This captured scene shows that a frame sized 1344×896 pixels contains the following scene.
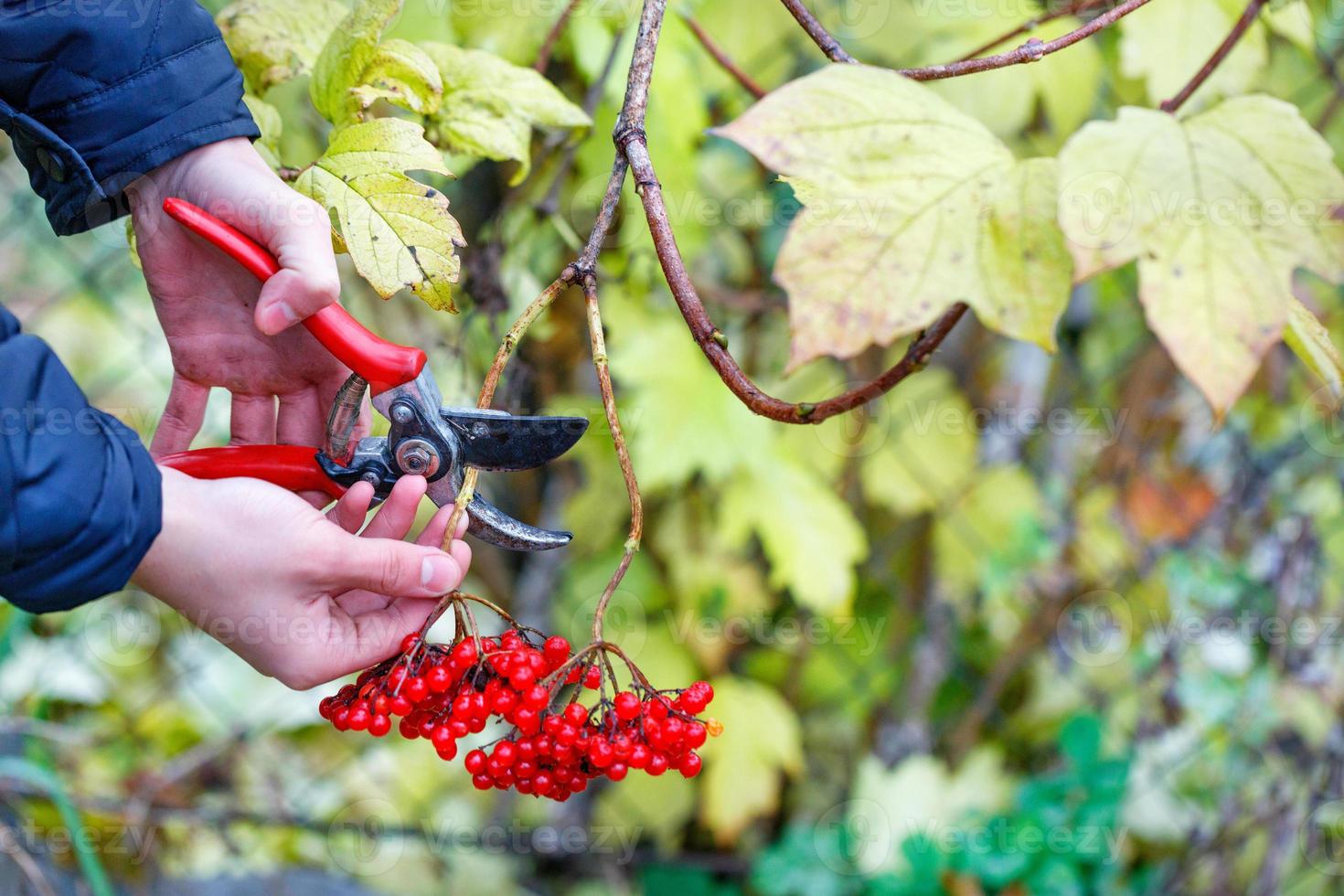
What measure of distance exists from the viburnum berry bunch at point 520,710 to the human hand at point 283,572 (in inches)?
1.0

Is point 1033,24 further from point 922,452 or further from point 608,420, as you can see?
point 922,452

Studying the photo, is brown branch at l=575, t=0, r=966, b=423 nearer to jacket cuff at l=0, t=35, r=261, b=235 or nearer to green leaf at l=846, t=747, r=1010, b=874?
jacket cuff at l=0, t=35, r=261, b=235

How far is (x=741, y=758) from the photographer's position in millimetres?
1553

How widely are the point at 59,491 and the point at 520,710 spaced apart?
0.97 ft

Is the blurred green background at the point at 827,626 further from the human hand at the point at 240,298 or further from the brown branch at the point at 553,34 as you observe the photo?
the human hand at the point at 240,298

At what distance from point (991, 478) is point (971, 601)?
0.26 metres

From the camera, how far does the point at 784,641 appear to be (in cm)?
173

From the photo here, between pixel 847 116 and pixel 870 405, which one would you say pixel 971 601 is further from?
pixel 847 116

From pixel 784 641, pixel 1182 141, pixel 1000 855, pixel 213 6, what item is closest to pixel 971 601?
pixel 784 641

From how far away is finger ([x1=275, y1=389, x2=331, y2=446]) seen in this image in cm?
87

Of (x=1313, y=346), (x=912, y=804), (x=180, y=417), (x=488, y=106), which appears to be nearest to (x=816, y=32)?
(x=488, y=106)
